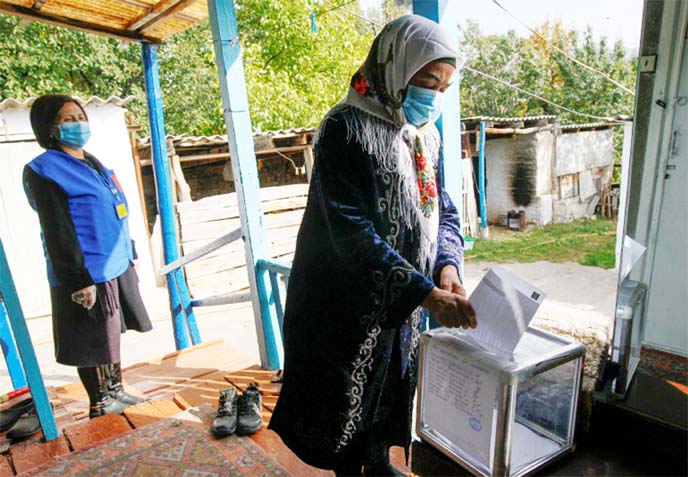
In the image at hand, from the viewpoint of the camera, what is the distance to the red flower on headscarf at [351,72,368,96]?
1.27 m

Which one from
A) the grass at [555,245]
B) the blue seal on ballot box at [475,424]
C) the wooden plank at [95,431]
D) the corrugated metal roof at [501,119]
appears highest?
the corrugated metal roof at [501,119]

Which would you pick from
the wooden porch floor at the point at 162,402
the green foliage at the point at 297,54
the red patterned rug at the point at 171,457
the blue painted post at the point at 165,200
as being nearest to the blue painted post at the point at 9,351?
the wooden porch floor at the point at 162,402

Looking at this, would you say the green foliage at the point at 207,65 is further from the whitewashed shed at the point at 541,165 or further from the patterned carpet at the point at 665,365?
the patterned carpet at the point at 665,365

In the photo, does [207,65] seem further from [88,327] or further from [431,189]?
[431,189]

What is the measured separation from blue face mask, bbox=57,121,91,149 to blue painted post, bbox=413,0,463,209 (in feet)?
6.32

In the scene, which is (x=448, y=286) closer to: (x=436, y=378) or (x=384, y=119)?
(x=436, y=378)

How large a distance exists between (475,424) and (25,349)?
6.67ft

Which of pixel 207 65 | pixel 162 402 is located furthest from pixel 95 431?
pixel 207 65

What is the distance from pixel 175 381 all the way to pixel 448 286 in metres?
2.25

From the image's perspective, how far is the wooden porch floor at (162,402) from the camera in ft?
6.61

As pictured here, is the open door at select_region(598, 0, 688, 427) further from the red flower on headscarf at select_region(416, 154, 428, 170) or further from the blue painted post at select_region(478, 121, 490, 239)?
the blue painted post at select_region(478, 121, 490, 239)

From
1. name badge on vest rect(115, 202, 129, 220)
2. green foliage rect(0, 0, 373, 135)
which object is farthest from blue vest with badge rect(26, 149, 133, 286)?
green foliage rect(0, 0, 373, 135)

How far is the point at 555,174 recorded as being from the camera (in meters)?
11.6

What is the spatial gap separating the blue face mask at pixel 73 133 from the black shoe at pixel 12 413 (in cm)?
146
